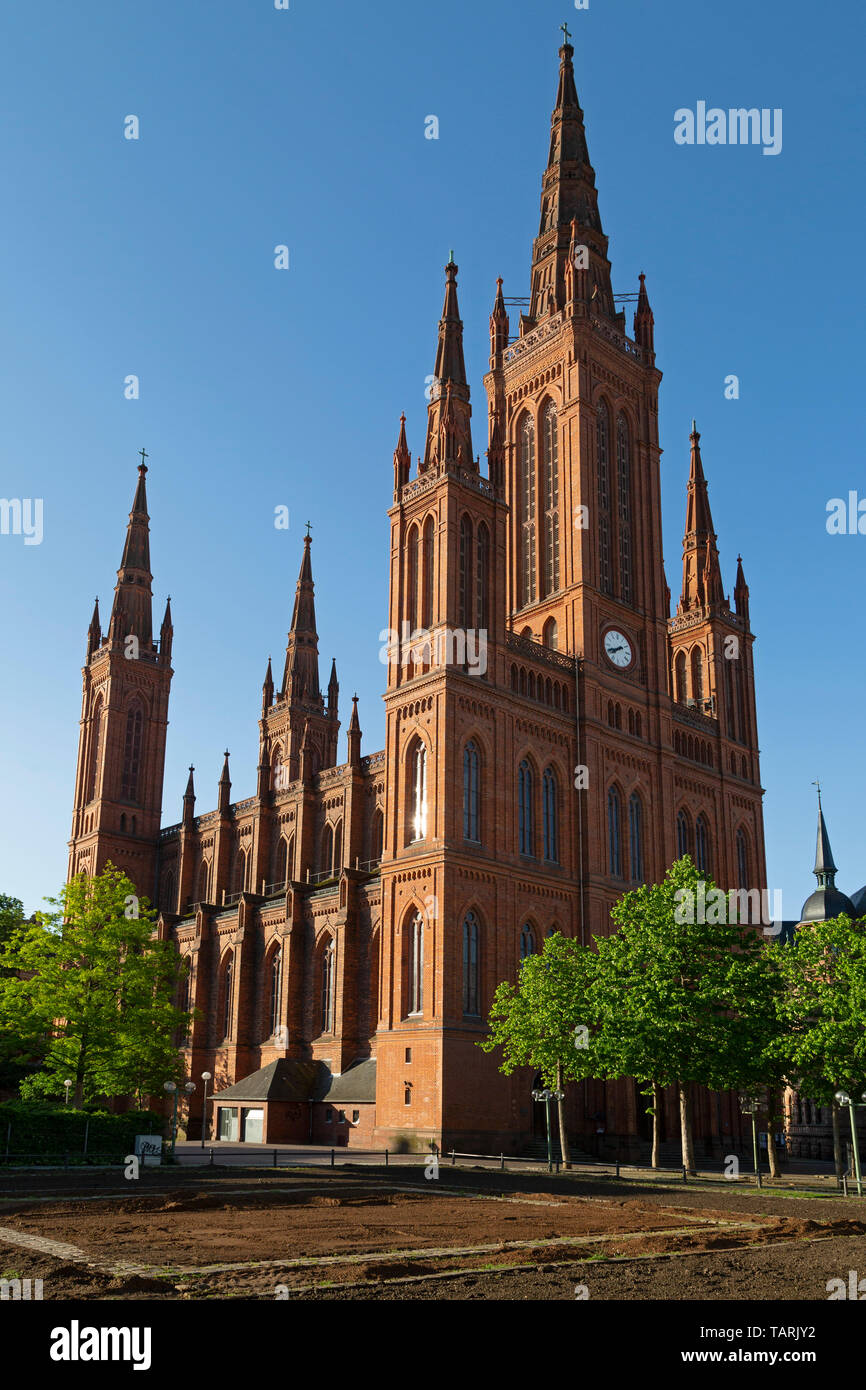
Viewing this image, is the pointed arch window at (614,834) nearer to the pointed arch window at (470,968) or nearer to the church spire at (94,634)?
the pointed arch window at (470,968)

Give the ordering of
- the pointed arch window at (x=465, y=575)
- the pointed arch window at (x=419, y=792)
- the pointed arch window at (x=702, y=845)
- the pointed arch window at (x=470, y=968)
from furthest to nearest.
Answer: the pointed arch window at (x=702, y=845)
the pointed arch window at (x=465, y=575)
the pointed arch window at (x=419, y=792)
the pointed arch window at (x=470, y=968)

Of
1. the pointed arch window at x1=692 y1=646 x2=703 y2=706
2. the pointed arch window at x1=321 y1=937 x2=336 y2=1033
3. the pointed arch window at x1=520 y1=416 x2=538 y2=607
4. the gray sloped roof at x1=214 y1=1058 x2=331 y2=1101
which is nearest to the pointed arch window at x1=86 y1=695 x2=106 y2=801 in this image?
the pointed arch window at x1=321 y1=937 x2=336 y2=1033

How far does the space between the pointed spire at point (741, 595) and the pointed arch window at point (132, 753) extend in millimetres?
48979

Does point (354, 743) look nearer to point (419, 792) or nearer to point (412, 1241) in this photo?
point (419, 792)

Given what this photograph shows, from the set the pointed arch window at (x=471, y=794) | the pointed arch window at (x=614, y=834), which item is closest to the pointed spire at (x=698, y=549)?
the pointed arch window at (x=614, y=834)

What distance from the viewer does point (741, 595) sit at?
78688 mm

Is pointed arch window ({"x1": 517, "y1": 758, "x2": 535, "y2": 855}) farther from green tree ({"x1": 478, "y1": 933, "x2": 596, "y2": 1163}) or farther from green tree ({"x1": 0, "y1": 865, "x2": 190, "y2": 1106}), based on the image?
green tree ({"x1": 0, "y1": 865, "x2": 190, "y2": 1106})

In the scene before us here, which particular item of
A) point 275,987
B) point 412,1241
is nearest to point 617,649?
point 275,987

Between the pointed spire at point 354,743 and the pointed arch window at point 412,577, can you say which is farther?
the pointed spire at point 354,743

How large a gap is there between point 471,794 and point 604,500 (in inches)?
877

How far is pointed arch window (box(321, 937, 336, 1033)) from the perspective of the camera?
221ft

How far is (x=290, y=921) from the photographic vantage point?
70.3 m

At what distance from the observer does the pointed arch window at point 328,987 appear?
221ft

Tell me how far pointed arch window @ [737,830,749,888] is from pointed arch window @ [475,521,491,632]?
24643 mm
